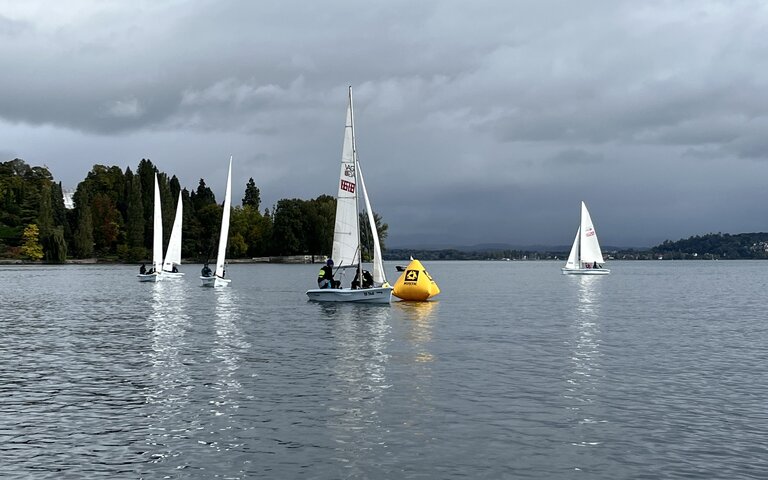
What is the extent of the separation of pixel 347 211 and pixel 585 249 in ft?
313

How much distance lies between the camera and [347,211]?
60.4 metres

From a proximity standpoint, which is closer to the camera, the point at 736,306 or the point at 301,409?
the point at 301,409

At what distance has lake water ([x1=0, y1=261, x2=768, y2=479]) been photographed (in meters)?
17.2

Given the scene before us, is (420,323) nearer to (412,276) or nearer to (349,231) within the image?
(349,231)

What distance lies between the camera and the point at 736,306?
73438 mm

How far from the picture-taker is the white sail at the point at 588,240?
141 meters

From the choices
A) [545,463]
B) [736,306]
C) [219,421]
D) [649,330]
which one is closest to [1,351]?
[219,421]

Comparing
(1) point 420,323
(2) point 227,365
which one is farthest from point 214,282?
(2) point 227,365

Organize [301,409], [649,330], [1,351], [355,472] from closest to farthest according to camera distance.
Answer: [355,472] < [301,409] < [1,351] < [649,330]

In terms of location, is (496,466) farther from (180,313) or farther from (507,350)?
(180,313)

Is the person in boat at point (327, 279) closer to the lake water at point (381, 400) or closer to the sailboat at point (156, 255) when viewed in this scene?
the lake water at point (381, 400)

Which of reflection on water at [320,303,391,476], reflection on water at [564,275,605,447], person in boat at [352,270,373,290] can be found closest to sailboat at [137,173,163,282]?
person in boat at [352,270,373,290]

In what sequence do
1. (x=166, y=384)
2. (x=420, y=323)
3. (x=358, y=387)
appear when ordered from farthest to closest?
(x=420, y=323)
(x=166, y=384)
(x=358, y=387)

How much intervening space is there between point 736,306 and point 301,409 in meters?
61.3
